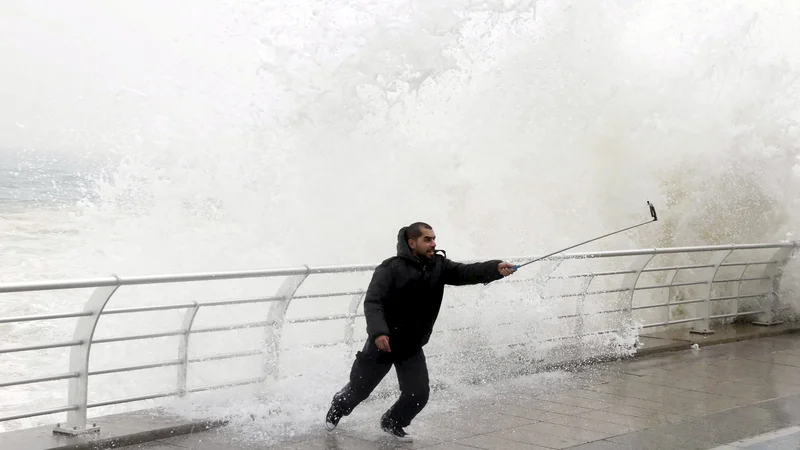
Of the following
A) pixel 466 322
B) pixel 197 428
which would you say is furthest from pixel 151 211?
pixel 197 428

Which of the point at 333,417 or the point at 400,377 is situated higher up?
the point at 400,377

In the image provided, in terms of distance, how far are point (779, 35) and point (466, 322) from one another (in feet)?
40.1

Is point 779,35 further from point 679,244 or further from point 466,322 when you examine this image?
point 466,322

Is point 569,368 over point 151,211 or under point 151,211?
under

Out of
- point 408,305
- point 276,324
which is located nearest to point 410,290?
point 408,305

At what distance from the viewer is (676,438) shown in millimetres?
7168

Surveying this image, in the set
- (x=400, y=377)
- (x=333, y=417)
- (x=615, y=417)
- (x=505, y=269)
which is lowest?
(x=615, y=417)

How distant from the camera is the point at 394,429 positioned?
6832 millimetres

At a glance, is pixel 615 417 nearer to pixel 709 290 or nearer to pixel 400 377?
pixel 400 377

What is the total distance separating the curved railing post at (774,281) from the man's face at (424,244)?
905 cm

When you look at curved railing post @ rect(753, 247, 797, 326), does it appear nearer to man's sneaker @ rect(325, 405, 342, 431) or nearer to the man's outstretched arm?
the man's outstretched arm

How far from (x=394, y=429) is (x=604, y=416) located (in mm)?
2063

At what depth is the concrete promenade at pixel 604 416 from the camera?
6801 millimetres

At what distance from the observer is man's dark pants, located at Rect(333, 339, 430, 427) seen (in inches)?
263
